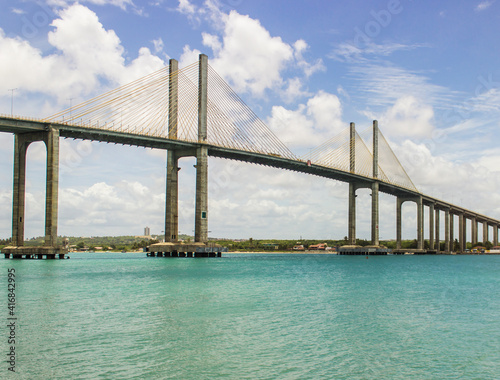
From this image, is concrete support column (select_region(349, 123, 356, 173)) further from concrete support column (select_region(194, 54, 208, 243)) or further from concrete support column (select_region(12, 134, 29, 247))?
concrete support column (select_region(12, 134, 29, 247))

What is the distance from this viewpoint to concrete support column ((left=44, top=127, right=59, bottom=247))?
199 feet

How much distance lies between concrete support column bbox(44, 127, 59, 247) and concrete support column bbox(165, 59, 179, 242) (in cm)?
2010

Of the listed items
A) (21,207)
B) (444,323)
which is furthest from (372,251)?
(444,323)

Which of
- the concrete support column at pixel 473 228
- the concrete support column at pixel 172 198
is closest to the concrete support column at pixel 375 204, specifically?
the concrete support column at pixel 172 198

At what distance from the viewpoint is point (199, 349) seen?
15.7 m

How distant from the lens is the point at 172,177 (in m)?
79.7

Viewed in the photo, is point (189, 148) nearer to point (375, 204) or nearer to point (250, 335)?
point (375, 204)

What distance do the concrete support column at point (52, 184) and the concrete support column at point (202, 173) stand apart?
2165 cm

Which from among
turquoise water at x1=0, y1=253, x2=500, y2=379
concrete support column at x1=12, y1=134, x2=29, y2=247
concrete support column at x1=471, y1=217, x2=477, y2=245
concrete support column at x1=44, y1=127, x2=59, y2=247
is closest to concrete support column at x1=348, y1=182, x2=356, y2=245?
concrete support column at x1=44, y1=127, x2=59, y2=247

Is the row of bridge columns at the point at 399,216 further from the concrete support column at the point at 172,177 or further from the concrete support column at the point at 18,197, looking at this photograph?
the concrete support column at the point at 18,197

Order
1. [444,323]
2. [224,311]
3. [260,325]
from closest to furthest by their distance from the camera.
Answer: [260,325] → [444,323] → [224,311]

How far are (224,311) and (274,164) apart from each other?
68.9 m

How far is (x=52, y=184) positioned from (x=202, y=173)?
74.3ft

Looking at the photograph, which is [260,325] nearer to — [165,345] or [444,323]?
[165,345]
